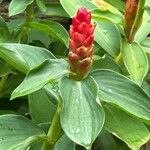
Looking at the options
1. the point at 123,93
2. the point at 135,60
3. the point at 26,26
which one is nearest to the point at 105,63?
the point at 135,60

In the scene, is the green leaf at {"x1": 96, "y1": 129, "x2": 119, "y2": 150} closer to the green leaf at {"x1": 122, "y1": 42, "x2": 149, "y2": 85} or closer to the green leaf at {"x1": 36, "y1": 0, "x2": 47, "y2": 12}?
the green leaf at {"x1": 122, "y1": 42, "x2": 149, "y2": 85}

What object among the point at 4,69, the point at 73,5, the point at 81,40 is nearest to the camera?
the point at 81,40

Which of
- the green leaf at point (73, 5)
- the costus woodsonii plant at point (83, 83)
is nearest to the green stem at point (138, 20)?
the costus woodsonii plant at point (83, 83)

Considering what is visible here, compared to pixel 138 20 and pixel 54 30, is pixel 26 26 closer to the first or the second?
pixel 54 30

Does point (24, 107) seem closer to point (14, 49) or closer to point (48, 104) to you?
point (48, 104)

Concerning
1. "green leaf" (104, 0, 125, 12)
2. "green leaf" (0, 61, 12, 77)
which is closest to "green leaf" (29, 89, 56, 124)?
"green leaf" (0, 61, 12, 77)

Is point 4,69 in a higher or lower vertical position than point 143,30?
lower

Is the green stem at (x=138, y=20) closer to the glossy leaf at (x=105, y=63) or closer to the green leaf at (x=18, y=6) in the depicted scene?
the glossy leaf at (x=105, y=63)
